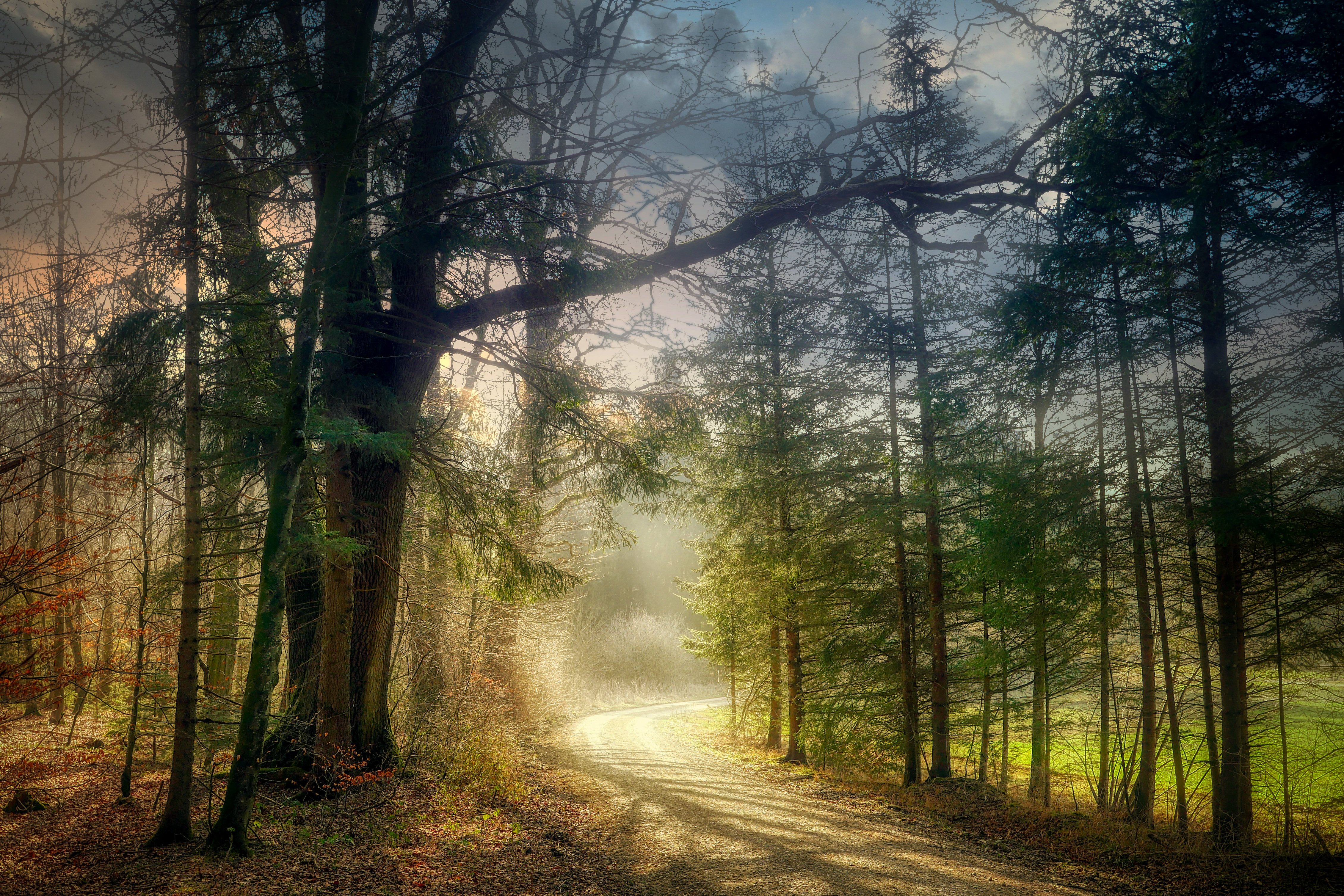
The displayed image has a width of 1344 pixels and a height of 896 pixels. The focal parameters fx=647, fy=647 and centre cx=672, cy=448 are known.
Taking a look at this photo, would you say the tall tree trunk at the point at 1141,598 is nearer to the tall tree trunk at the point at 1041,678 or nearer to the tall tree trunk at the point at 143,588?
the tall tree trunk at the point at 1041,678

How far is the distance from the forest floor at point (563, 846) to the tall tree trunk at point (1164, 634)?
1.72 m

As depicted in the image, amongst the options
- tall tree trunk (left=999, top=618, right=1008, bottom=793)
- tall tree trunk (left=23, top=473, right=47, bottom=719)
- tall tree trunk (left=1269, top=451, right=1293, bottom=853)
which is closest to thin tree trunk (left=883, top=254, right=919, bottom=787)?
tall tree trunk (left=999, top=618, right=1008, bottom=793)

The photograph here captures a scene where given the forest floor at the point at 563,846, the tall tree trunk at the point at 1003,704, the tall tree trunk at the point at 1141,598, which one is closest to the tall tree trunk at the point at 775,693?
the tall tree trunk at the point at 1003,704

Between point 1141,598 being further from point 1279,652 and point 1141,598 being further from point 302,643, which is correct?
point 302,643

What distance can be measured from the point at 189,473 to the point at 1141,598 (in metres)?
11.5

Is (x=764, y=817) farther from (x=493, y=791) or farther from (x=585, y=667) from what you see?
(x=585, y=667)

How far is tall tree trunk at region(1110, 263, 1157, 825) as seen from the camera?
909 cm

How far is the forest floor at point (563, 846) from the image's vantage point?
16.3 ft

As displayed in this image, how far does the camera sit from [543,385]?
7.71 meters

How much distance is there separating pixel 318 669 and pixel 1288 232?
12333 mm

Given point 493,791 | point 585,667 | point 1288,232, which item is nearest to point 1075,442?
point 1288,232

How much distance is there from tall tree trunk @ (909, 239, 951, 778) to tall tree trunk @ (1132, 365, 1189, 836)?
9.65 ft

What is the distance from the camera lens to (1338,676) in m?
8.29

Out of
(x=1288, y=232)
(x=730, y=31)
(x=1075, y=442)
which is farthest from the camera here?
(x=1075, y=442)
